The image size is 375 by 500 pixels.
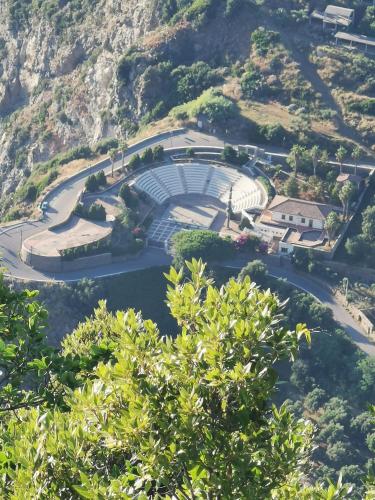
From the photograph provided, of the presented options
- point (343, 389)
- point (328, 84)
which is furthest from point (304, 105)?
point (343, 389)

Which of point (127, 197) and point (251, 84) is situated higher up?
point (251, 84)

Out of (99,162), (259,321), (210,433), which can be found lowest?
(99,162)

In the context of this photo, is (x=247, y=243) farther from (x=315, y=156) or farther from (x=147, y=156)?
(x=147, y=156)

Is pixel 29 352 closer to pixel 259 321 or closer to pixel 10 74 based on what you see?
pixel 259 321

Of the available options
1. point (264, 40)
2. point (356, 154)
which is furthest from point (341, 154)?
point (264, 40)

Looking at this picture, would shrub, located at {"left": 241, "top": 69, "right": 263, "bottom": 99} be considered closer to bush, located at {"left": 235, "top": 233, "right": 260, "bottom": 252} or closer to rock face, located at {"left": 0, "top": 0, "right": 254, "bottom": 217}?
rock face, located at {"left": 0, "top": 0, "right": 254, "bottom": 217}

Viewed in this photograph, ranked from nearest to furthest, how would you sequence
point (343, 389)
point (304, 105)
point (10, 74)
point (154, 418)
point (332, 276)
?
point (154, 418), point (343, 389), point (332, 276), point (304, 105), point (10, 74)
